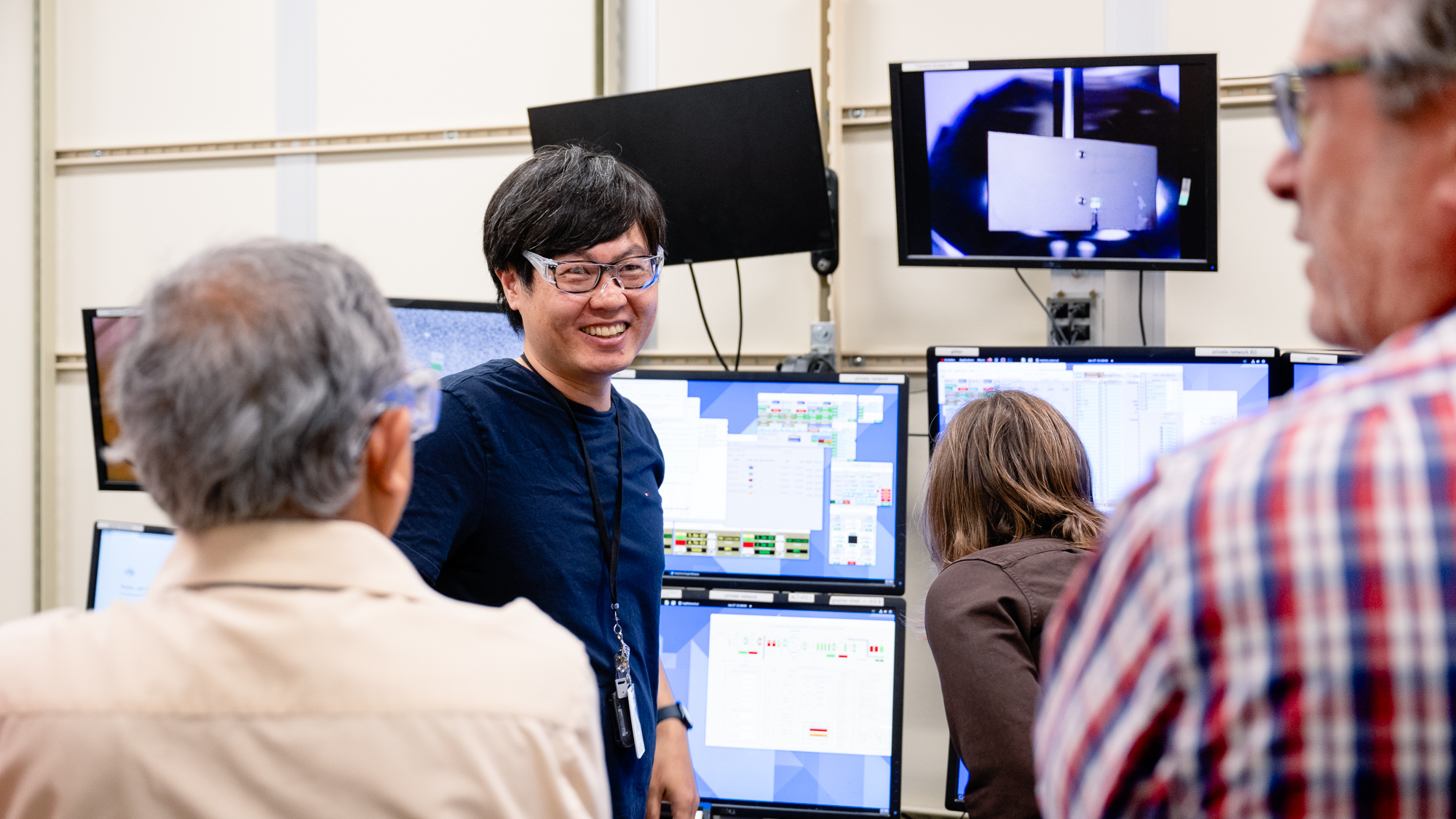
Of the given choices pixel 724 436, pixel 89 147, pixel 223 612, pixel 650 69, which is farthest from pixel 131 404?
pixel 89 147

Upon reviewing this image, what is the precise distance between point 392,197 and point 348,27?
0.53 metres

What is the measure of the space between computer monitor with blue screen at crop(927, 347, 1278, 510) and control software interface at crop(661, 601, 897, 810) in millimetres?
591

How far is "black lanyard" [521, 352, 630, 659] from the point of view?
4.84 ft

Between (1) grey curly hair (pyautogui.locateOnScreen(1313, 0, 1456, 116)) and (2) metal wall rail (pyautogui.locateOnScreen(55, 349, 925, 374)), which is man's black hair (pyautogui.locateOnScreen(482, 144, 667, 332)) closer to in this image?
(1) grey curly hair (pyautogui.locateOnScreen(1313, 0, 1456, 116))

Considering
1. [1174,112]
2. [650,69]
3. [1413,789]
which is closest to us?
[1413,789]

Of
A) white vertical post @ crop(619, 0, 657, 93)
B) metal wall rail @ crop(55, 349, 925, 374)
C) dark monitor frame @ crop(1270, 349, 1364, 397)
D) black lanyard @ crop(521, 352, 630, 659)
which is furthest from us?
white vertical post @ crop(619, 0, 657, 93)

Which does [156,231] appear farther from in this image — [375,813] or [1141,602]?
[1141,602]

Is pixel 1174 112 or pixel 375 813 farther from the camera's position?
pixel 1174 112

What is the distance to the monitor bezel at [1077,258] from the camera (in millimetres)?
2369

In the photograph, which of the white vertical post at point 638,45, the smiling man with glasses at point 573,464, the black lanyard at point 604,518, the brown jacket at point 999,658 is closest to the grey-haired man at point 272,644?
the smiling man with glasses at point 573,464

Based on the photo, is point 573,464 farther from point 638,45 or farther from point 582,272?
point 638,45

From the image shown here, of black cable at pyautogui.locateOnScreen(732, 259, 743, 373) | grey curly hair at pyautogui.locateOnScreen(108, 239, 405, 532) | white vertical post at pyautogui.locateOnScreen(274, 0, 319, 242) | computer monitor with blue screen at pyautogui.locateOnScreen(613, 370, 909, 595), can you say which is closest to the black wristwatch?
computer monitor with blue screen at pyautogui.locateOnScreen(613, 370, 909, 595)

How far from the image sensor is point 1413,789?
479 mm

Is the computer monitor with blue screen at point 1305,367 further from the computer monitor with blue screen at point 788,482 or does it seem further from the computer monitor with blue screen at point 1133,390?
the computer monitor with blue screen at point 788,482
